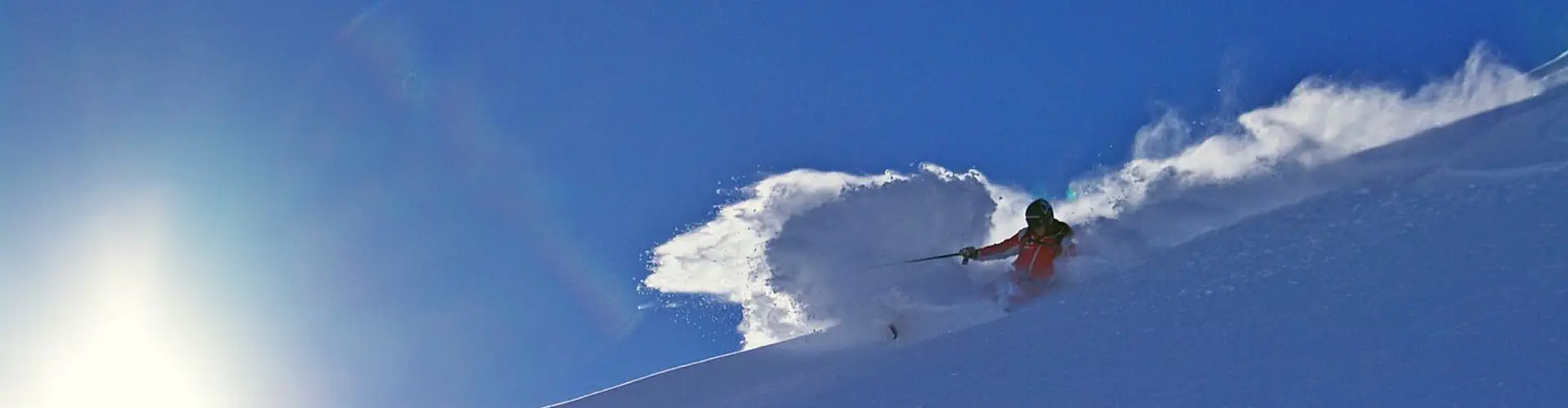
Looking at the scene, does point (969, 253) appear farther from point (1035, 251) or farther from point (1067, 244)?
point (1067, 244)

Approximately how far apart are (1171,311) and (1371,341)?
45.4 inches

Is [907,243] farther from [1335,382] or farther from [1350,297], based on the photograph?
[1335,382]

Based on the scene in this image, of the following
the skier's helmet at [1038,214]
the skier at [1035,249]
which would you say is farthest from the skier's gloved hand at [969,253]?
the skier's helmet at [1038,214]

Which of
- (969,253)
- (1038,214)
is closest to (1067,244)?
(1038,214)

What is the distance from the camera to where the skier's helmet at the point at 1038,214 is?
7.63 m

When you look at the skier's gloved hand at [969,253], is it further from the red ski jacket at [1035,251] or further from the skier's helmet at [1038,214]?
the skier's helmet at [1038,214]

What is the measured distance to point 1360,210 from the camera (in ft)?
19.7

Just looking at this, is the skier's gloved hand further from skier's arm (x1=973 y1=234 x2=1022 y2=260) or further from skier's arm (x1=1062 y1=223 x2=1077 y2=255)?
skier's arm (x1=1062 y1=223 x2=1077 y2=255)

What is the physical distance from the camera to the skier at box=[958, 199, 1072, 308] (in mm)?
7095

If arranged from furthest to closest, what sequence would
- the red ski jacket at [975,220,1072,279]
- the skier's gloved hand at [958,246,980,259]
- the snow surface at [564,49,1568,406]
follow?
the skier's gloved hand at [958,246,980,259]
the red ski jacket at [975,220,1072,279]
the snow surface at [564,49,1568,406]

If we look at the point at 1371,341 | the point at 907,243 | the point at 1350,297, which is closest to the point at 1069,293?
the point at 1350,297

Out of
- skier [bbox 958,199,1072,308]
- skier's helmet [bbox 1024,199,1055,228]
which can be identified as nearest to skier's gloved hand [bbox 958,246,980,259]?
skier [bbox 958,199,1072,308]

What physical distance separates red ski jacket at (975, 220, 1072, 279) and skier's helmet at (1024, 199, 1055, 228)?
0.08m

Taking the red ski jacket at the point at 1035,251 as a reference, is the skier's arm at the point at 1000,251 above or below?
above
